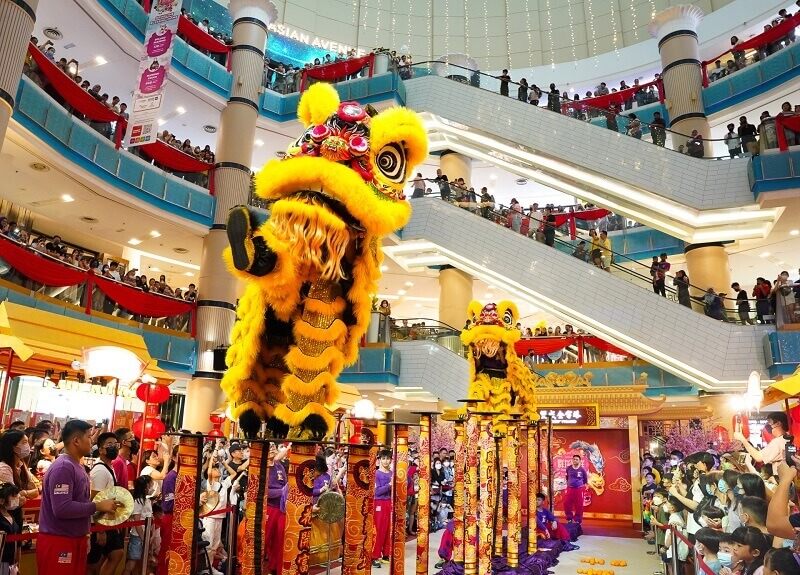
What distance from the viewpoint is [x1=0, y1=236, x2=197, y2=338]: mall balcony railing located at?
969 centimetres

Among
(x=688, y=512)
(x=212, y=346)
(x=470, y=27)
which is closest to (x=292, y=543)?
(x=688, y=512)

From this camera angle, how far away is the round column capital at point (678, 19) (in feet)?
54.0

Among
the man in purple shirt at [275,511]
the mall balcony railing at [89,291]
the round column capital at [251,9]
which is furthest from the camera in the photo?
the round column capital at [251,9]

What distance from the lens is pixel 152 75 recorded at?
→ 40.7 feet

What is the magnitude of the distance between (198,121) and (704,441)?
16.6 m

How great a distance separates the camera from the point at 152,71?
491 inches

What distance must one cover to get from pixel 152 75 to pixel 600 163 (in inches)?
399

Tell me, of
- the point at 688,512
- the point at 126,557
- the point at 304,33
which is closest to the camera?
the point at 126,557

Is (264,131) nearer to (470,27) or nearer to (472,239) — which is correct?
(472,239)

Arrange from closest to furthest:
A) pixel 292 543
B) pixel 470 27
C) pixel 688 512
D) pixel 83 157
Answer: pixel 292 543 → pixel 688 512 → pixel 83 157 → pixel 470 27

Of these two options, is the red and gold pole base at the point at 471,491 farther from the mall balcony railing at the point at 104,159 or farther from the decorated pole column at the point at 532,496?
the mall balcony railing at the point at 104,159

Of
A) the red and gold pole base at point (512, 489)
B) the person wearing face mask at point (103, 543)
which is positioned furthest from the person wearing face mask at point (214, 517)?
the red and gold pole base at point (512, 489)

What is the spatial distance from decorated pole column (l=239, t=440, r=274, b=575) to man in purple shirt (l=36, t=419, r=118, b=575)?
150cm

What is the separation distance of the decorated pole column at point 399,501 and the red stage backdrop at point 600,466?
11.5 m
